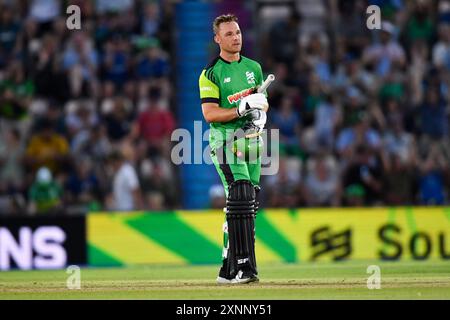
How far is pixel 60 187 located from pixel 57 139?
93cm

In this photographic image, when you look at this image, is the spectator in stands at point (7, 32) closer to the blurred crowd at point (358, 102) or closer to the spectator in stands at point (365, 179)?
the blurred crowd at point (358, 102)

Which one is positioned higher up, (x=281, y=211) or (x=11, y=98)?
(x=11, y=98)

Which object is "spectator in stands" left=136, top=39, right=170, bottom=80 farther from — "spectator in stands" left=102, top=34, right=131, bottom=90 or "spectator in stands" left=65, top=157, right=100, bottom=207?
"spectator in stands" left=65, top=157, right=100, bottom=207

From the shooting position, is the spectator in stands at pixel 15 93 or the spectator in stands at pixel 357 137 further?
the spectator in stands at pixel 15 93

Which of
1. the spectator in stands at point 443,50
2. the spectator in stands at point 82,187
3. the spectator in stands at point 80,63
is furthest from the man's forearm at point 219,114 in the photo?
the spectator in stands at point 443,50

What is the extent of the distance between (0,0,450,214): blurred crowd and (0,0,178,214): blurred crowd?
2 centimetres

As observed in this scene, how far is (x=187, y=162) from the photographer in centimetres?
1931

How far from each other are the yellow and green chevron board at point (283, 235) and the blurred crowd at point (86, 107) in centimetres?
159

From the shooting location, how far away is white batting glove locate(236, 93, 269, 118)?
35.1 feet

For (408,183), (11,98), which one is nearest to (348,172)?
(408,183)

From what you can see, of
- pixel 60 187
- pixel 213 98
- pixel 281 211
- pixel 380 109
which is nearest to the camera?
pixel 213 98

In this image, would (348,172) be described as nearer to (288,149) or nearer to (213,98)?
(288,149)

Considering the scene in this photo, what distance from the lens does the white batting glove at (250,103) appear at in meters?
10.7

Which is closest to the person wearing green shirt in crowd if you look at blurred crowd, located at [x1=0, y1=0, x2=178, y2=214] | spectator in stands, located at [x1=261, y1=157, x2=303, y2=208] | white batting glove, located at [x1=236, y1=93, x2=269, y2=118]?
blurred crowd, located at [x1=0, y1=0, x2=178, y2=214]
